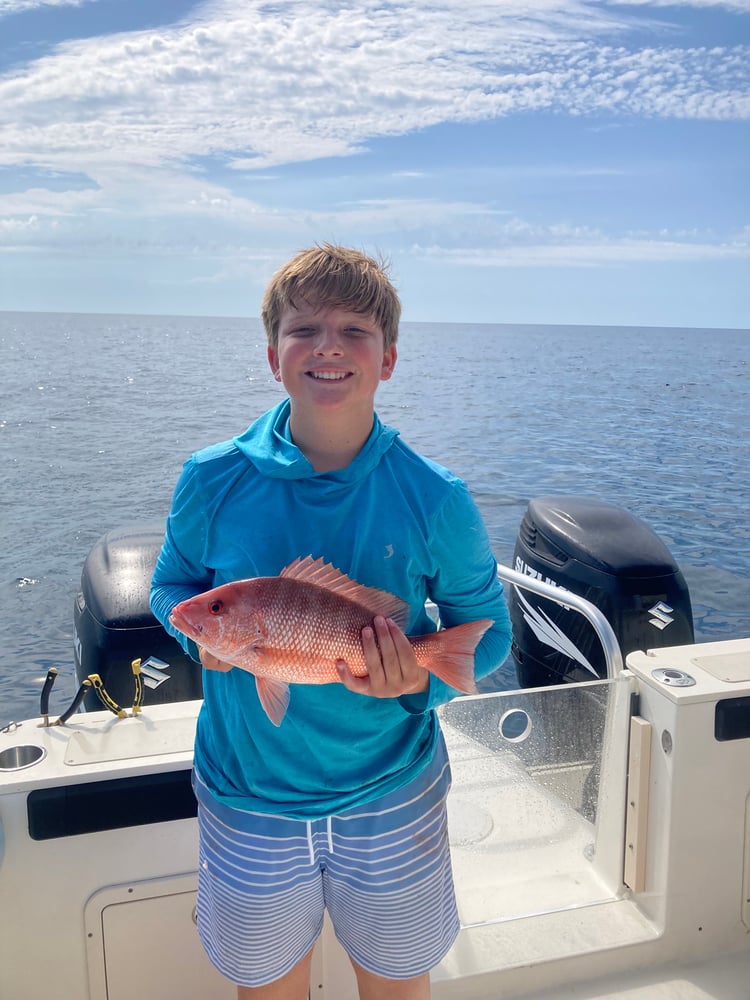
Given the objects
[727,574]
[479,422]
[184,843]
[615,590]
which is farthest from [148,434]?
[184,843]

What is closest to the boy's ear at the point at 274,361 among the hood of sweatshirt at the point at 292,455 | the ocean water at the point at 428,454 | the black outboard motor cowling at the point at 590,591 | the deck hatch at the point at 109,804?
the hood of sweatshirt at the point at 292,455

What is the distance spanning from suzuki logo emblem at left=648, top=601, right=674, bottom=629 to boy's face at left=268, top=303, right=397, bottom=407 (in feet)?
11.7

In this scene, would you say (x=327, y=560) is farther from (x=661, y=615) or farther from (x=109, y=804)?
(x=661, y=615)

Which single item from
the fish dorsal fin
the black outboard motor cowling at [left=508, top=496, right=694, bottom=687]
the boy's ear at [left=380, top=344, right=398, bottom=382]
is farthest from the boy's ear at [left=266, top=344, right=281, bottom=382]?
the black outboard motor cowling at [left=508, top=496, right=694, bottom=687]

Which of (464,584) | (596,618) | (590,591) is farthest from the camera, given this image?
(590,591)

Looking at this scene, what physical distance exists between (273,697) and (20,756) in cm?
100

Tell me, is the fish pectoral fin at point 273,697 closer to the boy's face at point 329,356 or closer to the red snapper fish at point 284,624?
the red snapper fish at point 284,624

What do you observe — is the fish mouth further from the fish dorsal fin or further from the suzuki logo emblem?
the suzuki logo emblem

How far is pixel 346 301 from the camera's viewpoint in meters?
1.89

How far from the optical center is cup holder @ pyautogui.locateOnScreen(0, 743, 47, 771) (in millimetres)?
2236

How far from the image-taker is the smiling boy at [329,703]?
1.83m

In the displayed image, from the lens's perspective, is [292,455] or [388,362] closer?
[292,455]

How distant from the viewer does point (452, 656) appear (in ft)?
5.66

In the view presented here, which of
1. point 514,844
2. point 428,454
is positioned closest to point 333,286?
point 514,844
